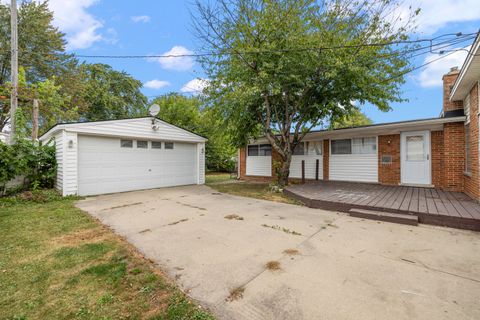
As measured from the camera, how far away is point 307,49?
21.9 feet

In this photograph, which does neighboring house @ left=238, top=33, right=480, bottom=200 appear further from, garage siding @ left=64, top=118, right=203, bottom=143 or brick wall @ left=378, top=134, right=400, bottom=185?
garage siding @ left=64, top=118, right=203, bottom=143

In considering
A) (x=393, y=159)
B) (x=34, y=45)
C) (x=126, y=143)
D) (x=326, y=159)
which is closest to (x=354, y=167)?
(x=326, y=159)

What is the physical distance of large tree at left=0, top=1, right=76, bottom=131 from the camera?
1297 centimetres

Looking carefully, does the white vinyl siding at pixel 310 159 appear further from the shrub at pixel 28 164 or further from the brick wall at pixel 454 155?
the shrub at pixel 28 164

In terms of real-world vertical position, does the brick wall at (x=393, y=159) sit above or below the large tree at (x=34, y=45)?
below

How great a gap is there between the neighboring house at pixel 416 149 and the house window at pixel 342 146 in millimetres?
39

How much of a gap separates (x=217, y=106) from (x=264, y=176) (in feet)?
16.9

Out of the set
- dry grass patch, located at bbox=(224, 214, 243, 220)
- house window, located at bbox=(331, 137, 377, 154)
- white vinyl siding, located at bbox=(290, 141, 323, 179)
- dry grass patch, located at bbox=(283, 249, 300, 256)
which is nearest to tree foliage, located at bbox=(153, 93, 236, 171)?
white vinyl siding, located at bbox=(290, 141, 323, 179)

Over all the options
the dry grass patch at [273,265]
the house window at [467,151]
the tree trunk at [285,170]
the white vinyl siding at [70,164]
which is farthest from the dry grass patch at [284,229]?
the white vinyl siding at [70,164]

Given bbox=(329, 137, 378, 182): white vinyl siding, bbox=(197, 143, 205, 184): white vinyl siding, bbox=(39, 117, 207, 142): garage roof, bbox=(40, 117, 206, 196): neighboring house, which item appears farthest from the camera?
bbox=(197, 143, 205, 184): white vinyl siding

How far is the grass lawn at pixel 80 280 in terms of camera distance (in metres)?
1.82

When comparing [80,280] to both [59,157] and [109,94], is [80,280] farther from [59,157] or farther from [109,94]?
[109,94]

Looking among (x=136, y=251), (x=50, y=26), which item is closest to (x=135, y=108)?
(x=50, y=26)

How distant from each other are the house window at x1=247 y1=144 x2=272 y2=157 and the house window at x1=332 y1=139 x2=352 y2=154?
333cm
